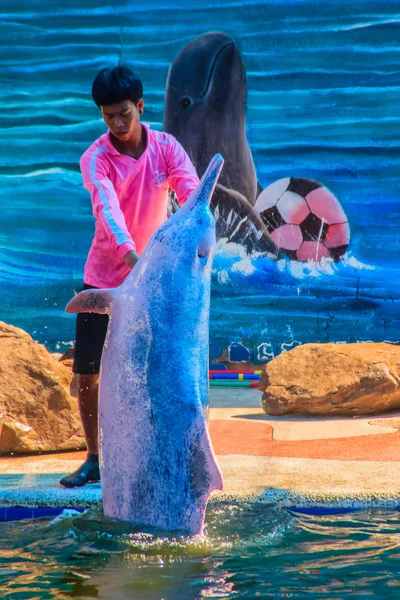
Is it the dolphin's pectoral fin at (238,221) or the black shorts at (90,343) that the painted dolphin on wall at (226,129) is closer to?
the dolphin's pectoral fin at (238,221)

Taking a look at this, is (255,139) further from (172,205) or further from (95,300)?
(95,300)

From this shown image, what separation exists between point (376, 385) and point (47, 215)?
3.98 m

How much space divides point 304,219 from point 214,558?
5716 mm

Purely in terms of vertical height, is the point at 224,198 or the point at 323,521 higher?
the point at 224,198

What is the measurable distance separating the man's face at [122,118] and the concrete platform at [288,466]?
1558mm

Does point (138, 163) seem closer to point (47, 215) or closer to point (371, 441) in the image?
point (371, 441)

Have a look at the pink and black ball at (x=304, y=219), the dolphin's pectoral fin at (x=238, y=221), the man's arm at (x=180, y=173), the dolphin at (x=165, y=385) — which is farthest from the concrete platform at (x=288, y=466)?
the dolphin's pectoral fin at (x=238, y=221)

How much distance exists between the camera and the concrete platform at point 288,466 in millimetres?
3672

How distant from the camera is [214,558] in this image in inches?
118

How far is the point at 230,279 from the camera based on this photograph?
8383 millimetres

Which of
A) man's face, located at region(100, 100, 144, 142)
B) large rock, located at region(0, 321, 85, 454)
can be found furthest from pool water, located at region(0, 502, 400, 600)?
man's face, located at region(100, 100, 144, 142)

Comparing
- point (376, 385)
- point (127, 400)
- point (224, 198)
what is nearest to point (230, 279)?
point (224, 198)

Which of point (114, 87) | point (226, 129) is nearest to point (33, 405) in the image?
point (114, 87)

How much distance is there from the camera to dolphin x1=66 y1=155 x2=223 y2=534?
2.96 metres
